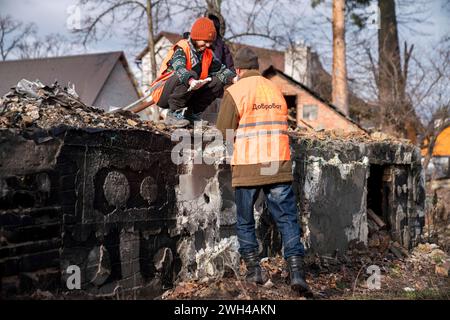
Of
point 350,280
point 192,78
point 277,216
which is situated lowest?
point 350,280

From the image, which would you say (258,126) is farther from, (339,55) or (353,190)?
(339,55)

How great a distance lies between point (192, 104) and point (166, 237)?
169 centimetres

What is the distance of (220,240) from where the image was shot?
16.1 ft

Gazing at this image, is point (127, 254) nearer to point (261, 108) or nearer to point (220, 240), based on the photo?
point (220, 240)

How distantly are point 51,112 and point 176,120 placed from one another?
4.37 ft

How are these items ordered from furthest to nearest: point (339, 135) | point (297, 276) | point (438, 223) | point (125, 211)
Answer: point (438, 223) → point (339, 135) → point (125, 211) → point (297, 276)

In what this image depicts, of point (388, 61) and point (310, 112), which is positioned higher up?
point (388, 61)

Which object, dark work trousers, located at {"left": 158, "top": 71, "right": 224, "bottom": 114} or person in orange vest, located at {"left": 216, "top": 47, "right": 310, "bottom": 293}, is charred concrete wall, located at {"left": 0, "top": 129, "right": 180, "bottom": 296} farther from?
dark work trousers, located at {"left": 158, "top": 71, "right": 224, "bottom": 114}

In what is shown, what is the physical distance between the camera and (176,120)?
5320 millimetres

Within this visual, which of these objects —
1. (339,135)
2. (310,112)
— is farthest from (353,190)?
(310,112)

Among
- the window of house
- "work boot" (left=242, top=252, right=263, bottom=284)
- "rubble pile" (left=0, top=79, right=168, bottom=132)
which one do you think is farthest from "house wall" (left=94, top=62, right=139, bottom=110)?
"work boot" (left=242, top=252, right=263, bottom=284)

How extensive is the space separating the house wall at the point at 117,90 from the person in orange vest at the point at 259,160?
68.4 feet
